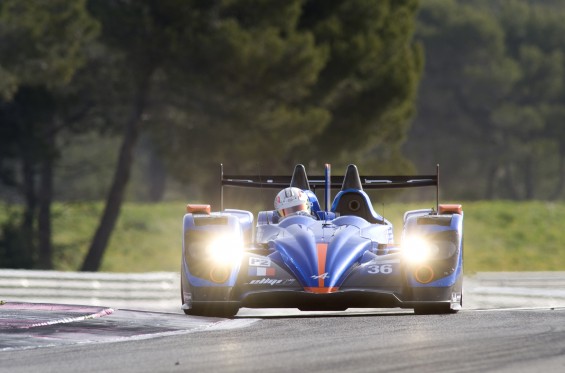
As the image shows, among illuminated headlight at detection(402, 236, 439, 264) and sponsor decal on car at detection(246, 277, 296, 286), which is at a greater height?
illuminated headlight at detection(402, 236, 439, 264)

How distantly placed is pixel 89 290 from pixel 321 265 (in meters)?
7.44

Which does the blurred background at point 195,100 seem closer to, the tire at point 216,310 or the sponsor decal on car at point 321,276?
the tire at point 216,310

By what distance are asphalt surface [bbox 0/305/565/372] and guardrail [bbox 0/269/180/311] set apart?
449 centimetres

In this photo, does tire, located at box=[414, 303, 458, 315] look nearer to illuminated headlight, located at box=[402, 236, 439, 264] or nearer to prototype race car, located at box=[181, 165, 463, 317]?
prototype race car, located at box=[181, 165, 463, 317]

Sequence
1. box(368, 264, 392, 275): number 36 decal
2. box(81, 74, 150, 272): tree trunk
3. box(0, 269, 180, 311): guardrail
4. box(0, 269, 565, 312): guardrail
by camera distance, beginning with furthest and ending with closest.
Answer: box(81, 74, 150, 272): tree trunk, box(0, 269, 180, 311): guardrail, box(0, 269, 565, 312): guardrail, box(368, 264, 392, 275): number 36 decal

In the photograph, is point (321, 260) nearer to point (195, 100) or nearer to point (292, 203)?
point (292, 203)

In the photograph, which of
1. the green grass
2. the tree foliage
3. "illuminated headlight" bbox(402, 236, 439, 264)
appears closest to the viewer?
"illuminated headlight" bbox(402, 236, 439, 264)

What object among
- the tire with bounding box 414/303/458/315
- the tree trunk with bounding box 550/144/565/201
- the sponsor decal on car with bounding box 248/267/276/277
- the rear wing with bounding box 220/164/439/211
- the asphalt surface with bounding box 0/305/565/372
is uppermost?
the tree trunk with bounding box 550/144/565/201

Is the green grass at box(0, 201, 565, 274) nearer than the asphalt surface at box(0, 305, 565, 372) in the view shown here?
No

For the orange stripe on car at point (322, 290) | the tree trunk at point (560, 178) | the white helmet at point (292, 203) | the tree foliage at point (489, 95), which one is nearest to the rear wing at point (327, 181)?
the white helmet at point (292, 203)

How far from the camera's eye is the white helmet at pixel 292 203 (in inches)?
580

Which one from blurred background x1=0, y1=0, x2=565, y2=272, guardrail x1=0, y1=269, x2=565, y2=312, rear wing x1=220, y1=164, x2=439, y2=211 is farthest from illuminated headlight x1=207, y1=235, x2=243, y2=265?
blurred background x1=0, y1=0, x2=565, y2=272

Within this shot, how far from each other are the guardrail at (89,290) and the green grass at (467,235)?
22.6 m

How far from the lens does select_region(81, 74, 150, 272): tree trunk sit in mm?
36000
